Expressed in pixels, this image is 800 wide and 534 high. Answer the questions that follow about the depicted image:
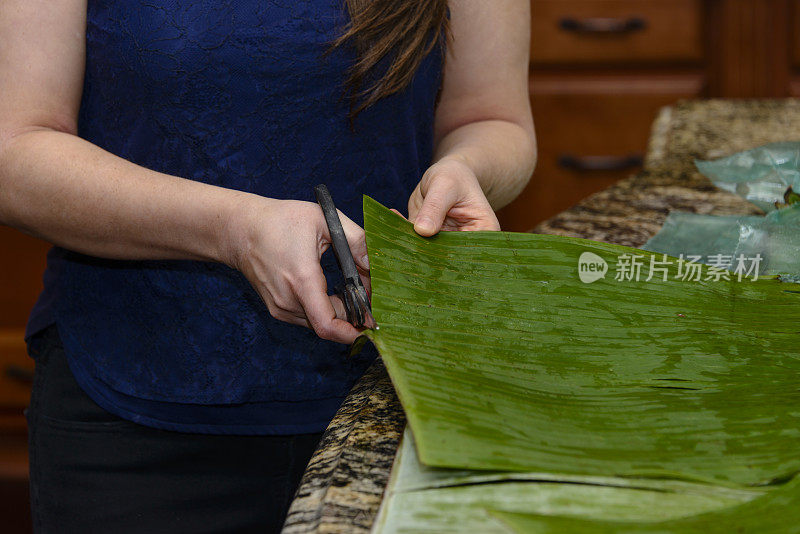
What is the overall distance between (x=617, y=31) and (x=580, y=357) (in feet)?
5.26

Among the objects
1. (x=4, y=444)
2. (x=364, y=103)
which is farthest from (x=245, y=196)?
(x=4, y=444)

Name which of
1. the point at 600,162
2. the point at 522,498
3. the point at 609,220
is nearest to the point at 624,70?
the point at 600,162

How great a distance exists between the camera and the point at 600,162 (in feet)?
6.33

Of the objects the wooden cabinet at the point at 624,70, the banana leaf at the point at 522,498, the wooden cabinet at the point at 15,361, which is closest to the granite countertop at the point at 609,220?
the banana leaf at the point at 522,498

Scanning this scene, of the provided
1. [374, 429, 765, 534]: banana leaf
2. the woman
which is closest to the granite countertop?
[374, 429, 765, 534]: banana leaf

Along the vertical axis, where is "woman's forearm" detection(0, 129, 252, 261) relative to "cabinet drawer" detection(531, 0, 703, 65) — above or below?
above

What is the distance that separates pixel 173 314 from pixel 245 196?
189mm

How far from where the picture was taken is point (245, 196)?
476 millimetres

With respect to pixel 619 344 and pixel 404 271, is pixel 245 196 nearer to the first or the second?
pixel 404 271

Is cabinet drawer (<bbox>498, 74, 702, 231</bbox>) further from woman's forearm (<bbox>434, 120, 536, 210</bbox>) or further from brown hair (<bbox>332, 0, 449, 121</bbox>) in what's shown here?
brown hair (<bbox>332, 0, 449, 121</bbox>)

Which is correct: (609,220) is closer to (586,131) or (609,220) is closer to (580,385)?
(580,385)

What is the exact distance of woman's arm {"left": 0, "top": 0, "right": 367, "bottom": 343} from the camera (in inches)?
18.2

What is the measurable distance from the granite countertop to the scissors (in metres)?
0.05

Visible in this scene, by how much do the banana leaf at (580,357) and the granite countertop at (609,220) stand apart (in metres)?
0.04
